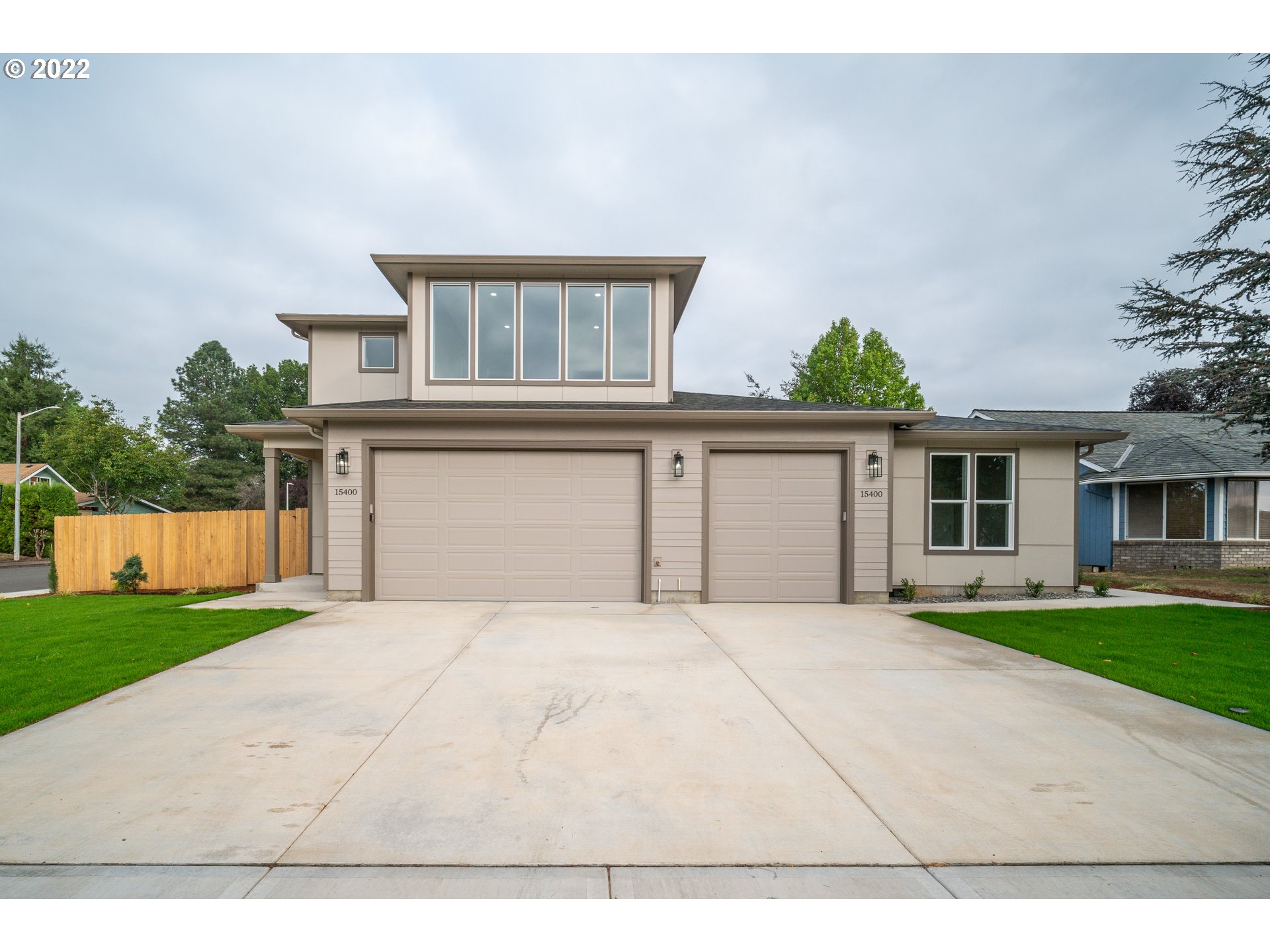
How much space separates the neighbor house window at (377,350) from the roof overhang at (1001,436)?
9711 millimetres

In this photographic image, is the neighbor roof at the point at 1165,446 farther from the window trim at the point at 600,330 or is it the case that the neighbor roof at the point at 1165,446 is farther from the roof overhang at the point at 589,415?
the window trim at the point at 600,330

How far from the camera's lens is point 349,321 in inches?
460

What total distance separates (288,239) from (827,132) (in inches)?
1397

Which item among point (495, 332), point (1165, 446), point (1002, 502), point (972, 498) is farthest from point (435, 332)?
point (1165, 446)

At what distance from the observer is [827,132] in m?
22.0

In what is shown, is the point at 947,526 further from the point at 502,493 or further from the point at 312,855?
the point at 312,855

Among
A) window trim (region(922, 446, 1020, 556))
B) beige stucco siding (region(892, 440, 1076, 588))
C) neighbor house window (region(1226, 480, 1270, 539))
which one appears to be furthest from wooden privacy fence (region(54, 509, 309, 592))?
neighbor house window (region(1226, 480, 1270, 539))

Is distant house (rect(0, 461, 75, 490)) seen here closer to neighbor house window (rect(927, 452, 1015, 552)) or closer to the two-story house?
the two-story house

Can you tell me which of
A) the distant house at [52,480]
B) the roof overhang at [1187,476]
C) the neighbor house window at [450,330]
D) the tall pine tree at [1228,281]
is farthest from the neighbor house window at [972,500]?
the distant house at [52,480]

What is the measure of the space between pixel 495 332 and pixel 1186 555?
1821cm

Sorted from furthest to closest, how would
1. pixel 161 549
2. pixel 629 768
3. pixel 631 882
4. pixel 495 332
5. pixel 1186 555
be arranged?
pixel 1186 555
pixel 161 549
pixel 495 332
pixel 629 768
pixel 631 882

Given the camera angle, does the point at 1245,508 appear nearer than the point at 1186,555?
Yes

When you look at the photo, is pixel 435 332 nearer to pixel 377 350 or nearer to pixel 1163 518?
pixel 377 350

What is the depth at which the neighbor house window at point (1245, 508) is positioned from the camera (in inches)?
598
